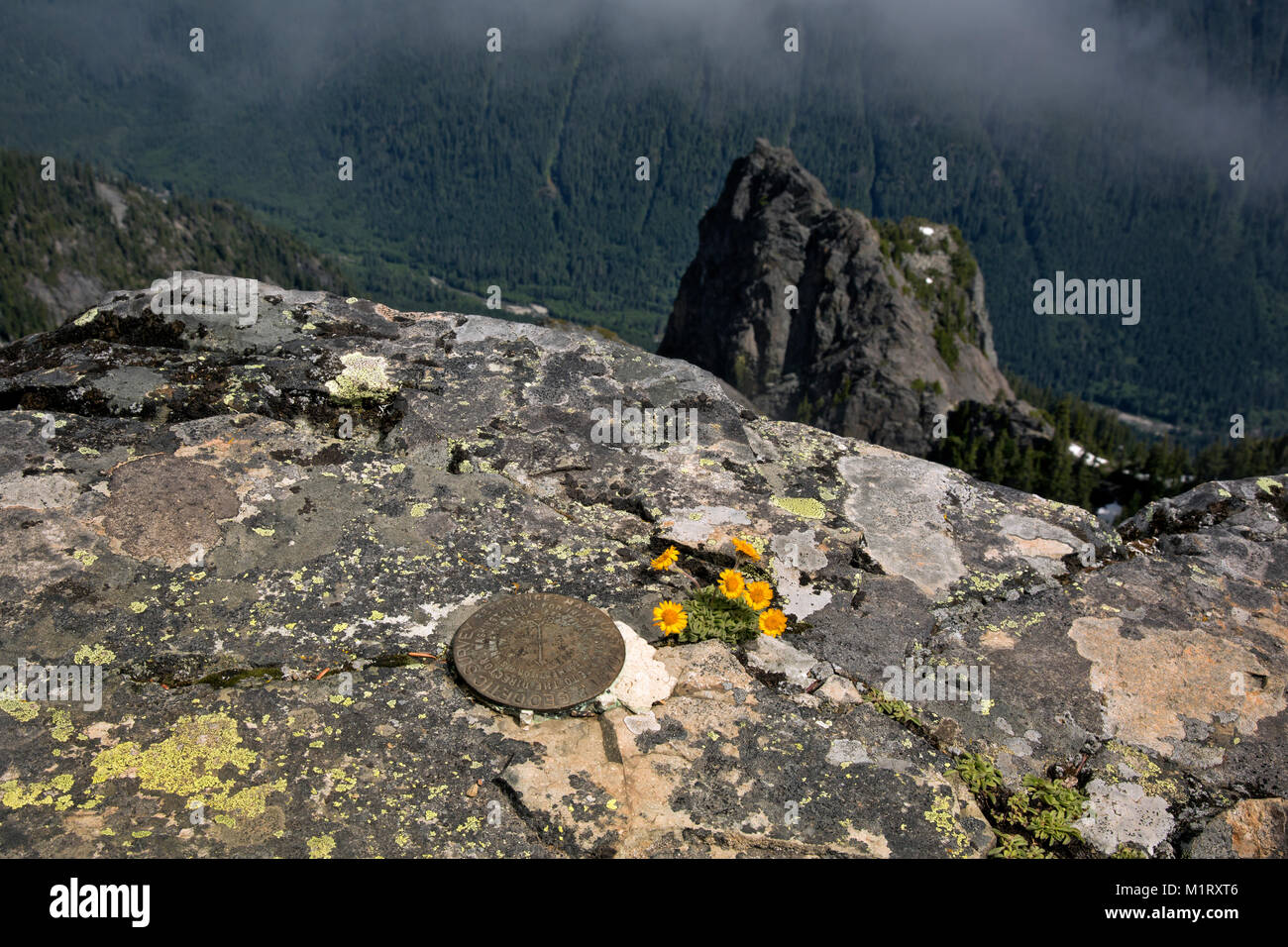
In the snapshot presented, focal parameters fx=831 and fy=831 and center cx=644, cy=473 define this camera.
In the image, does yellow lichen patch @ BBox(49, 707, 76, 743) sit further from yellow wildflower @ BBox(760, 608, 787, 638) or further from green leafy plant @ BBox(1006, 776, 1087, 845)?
green leafy plant @ BBox(1006, 776, 1087, 845)

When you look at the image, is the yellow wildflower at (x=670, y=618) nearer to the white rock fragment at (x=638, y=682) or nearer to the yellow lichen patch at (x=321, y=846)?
the white rock fragment at (x=638, y=682)

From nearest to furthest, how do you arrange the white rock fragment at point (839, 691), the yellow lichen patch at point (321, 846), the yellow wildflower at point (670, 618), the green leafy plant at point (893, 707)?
the yellow lichen patch at point (321, 846), the green leafy plant at point (893, 707), the white rock fragment at point (839, 691), the yellow wildflower at point (670, 618)

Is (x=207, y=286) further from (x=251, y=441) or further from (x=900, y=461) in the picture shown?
(x=900, y=461)

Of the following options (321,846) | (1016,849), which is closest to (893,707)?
(1016,849)

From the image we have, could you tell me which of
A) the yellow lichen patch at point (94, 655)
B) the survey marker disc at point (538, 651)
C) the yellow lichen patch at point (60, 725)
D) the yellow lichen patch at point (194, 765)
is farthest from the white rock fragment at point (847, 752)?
the yellow lichen patch at point (94, 655)

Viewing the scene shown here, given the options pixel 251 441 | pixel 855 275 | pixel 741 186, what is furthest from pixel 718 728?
pixel 741 186

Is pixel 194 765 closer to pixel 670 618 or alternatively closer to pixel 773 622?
pixel 670 618

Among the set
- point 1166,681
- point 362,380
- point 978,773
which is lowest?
point 978,773
